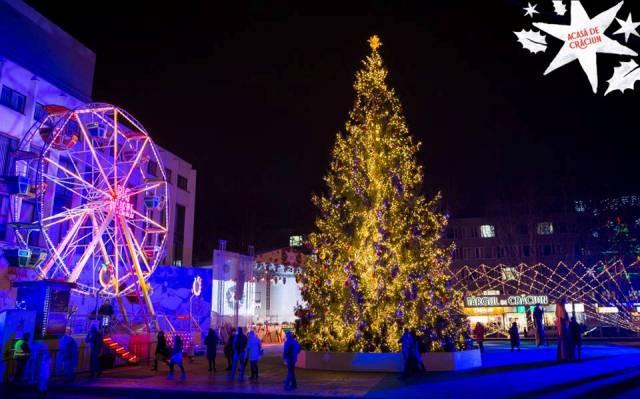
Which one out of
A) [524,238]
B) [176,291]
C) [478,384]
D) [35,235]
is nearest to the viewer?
[478,384]

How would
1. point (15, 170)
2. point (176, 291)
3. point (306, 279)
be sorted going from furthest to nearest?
point (176, 291)
point (15, 170)
point (306, 279)

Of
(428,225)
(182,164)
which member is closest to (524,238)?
(182,164)

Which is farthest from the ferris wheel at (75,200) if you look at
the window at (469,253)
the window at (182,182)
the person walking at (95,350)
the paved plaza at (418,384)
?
the window at (469,253)

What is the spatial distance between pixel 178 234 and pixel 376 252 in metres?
31.1

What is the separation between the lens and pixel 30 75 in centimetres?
2750

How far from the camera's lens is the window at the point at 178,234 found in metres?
44.6

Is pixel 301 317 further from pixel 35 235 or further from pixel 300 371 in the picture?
pixel 35 235

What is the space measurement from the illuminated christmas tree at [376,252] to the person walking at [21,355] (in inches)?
359

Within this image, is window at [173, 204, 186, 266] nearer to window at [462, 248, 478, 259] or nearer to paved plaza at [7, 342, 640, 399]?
paved plaza at [7, 342, 640, 399]

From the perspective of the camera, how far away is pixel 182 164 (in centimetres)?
4597

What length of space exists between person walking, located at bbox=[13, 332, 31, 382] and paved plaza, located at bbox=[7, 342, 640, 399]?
5.82 feet

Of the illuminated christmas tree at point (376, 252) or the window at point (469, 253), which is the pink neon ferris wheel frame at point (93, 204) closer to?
the illuminated christmas tree at point (376, 252)

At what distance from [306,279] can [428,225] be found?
4.92 m

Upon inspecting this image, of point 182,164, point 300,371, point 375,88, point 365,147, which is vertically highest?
point 182,164
